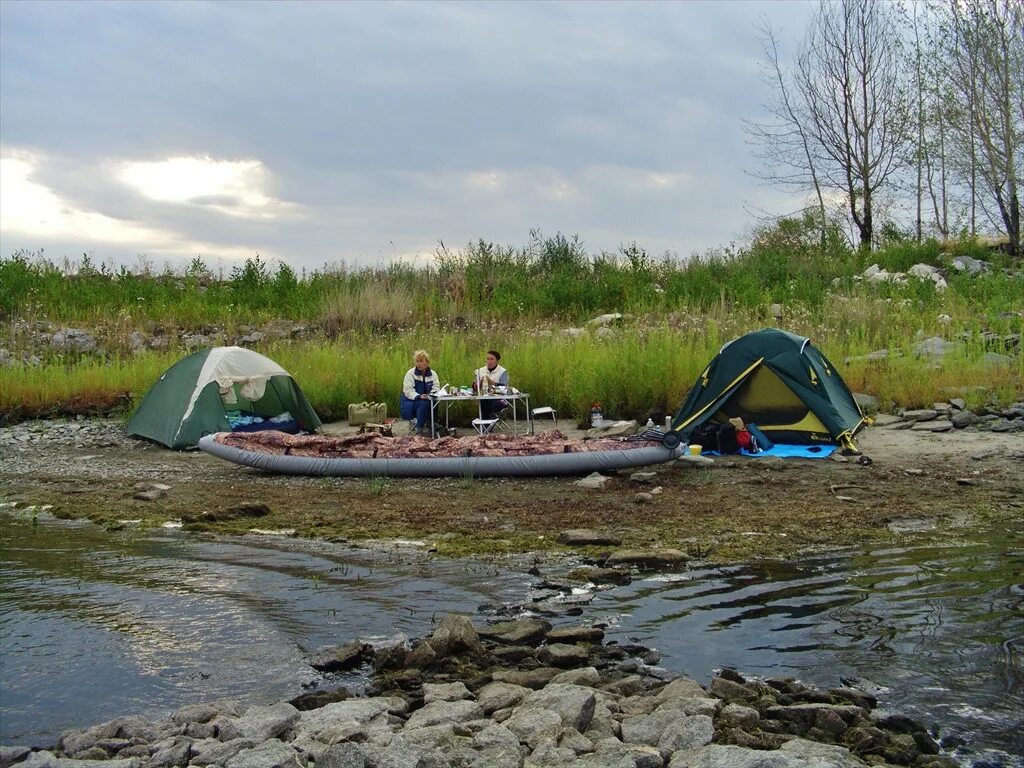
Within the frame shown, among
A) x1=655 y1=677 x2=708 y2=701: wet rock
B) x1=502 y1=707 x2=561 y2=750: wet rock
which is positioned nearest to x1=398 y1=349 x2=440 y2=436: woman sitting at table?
x1=655 y1=677 x2=708 y2=701: wet rock

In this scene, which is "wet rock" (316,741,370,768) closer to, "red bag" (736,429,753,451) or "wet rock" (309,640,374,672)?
"wet rock" (309,640,374,672)

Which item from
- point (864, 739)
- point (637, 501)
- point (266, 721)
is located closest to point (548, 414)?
point (637, 501)

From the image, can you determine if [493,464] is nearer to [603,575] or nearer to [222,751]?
[603,575]

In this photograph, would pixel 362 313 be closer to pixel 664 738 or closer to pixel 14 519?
pixel 14 519

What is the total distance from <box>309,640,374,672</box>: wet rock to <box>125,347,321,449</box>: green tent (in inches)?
365

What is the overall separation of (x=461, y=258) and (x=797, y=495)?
1863 cm

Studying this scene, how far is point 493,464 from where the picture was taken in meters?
11.3

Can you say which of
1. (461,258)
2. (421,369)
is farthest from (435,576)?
(461,258)

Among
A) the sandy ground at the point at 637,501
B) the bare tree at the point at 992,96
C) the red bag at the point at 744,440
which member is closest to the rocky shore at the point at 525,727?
the sandy ground at the point at 637,501

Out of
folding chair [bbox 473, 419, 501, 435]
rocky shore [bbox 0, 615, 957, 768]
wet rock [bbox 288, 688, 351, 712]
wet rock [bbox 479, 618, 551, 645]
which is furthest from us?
folding chair [bbox 473, 419, 501, 435]

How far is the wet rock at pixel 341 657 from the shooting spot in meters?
5.60

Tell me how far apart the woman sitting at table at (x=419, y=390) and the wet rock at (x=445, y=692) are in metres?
9.14

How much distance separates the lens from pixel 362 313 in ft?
76.5

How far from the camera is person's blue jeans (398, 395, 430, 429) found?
14188mm
